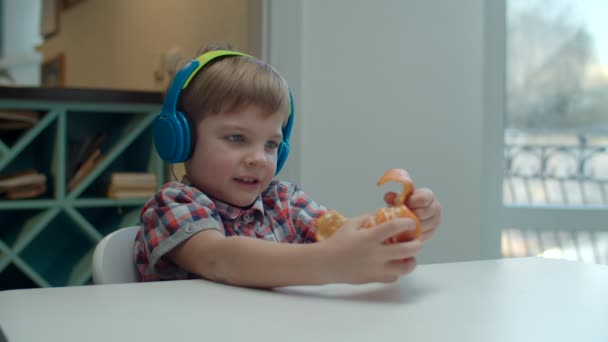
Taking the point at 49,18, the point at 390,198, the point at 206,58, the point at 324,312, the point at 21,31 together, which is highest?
the point at 21,31

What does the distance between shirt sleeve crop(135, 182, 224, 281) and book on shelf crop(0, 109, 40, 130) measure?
154 cm

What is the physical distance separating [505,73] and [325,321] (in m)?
2.05

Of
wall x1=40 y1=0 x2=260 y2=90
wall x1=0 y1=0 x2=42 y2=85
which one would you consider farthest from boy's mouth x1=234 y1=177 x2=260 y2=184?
wall x1=0 y1=0 x2=42 y2=85

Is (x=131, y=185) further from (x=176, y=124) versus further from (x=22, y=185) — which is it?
(x=176, y=124)

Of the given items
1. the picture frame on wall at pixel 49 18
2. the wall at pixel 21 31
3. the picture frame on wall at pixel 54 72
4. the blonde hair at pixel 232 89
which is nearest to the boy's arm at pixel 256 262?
the blonde hair at pixel 232 89

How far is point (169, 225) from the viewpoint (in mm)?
934

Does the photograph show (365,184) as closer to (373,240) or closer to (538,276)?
(538,276)

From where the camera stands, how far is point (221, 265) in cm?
81

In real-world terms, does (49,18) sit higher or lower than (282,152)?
higher

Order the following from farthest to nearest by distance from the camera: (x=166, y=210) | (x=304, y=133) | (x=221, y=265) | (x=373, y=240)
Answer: (x=304, y=133) → (x=166, y=210) → (x=221, y=265) → (x=373, y=240)

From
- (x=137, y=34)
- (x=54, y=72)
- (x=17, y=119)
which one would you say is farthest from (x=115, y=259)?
(x=54, y=72)

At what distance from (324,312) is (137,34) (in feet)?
11.0

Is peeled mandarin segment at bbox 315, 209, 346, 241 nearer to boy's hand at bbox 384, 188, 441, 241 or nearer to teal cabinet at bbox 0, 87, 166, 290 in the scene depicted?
boy's hand at bbox 384, 188, 441, 241

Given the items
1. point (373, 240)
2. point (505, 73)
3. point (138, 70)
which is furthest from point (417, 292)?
point (138, 70)
